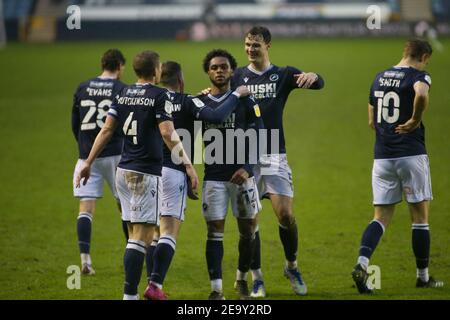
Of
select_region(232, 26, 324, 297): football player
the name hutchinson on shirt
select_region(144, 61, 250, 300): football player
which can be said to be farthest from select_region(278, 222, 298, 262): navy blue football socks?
the name hutchinson on shirt

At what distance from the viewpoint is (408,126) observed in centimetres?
936

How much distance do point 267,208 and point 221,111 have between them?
21.0 ft

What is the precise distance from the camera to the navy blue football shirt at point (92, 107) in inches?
428

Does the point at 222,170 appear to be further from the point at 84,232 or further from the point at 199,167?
the point at 199,167

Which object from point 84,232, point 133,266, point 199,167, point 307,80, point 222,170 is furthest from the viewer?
point 199,167

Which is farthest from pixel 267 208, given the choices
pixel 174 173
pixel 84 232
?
pixel 174 173

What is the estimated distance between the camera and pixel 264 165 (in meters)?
9.67

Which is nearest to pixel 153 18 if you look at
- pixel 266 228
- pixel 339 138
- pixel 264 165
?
pixel 339 138

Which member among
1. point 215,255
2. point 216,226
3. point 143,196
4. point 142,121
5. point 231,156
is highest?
point 142,121

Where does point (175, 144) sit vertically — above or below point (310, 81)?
below

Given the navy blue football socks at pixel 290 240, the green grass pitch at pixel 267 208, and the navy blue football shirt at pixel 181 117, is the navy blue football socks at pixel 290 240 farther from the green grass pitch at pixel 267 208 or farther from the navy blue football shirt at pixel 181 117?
the navy blue football shirt at pixel 181 117

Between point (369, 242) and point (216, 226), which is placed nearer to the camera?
point (216, 226)

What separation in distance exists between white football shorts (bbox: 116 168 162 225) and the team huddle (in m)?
0.01
